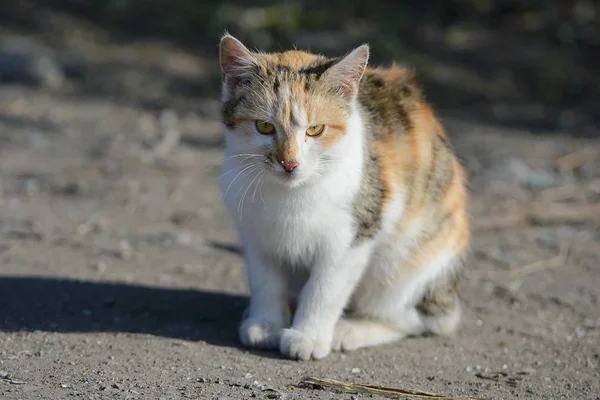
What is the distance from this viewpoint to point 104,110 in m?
8.66

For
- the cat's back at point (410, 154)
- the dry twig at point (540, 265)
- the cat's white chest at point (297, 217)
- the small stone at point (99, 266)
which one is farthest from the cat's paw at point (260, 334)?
the dry twig at point (540, 265)

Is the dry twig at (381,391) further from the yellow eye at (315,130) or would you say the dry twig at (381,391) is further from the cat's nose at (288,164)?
the yellow eye at (315,130)

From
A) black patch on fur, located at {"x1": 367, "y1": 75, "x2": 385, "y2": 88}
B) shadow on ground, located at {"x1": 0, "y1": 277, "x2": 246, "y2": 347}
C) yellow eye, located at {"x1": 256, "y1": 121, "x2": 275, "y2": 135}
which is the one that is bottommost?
shadow on ground, located at {"x1": 0, "y1": 277, "x2": 246, "y2": 347}

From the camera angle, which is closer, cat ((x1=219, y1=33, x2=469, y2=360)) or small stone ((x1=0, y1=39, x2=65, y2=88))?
cat ((x1=219, y1=33, x2=469, y2=360))

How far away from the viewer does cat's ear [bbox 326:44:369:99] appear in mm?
3893

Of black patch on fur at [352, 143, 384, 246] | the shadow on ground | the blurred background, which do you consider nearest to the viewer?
black patch on fur at [352, 143, 384, 246]

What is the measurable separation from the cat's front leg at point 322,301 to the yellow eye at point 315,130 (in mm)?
600

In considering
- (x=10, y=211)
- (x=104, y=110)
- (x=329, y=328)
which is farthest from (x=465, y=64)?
(x=329, y=328)

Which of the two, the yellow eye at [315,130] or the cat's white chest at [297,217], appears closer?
the yellow eye at [315,130]

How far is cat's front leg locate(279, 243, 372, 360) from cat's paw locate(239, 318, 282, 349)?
73 millimetres

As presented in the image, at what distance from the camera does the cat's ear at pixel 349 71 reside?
3.89m

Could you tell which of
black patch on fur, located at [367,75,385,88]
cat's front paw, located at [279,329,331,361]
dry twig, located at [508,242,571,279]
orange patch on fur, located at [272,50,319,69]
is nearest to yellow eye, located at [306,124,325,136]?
orange patch on fur, located at [272,50,319,69]

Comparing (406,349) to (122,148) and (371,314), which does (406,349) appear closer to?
(371,314)

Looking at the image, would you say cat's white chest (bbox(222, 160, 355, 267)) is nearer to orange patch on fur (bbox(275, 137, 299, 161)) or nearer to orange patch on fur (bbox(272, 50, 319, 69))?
orange patch on fur (bbox(275, 137, 299, 161))
